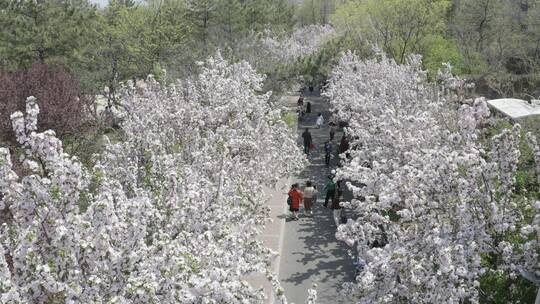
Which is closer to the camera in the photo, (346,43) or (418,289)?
(418,289)

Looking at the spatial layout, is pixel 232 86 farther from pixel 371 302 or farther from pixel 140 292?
pixel 140 292

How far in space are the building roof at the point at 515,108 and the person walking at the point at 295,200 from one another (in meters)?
8.03

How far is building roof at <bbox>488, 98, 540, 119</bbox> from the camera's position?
18375mm

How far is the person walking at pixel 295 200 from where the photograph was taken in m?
16.8

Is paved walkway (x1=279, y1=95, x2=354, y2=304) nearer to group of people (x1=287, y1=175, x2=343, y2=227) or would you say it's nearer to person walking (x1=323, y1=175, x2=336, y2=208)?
group of people (x1=287, y1=175, x2=343, y2=227)

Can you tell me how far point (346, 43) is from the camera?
33.8 meters

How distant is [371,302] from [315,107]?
31.3 metres

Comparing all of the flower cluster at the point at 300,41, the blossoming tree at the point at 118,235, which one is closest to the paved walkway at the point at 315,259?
the blossoming tree at the point at 118,235

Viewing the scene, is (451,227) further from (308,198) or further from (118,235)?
(308,198)

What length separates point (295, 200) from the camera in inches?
665

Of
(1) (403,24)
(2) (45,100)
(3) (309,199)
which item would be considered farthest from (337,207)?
(1) (403,24)

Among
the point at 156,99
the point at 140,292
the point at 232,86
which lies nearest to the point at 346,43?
the point at 232,86

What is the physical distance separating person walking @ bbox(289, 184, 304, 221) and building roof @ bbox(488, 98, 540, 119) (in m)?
8.03

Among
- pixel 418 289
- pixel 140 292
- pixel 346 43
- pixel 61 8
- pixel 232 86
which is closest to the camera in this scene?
pixel 140 292
